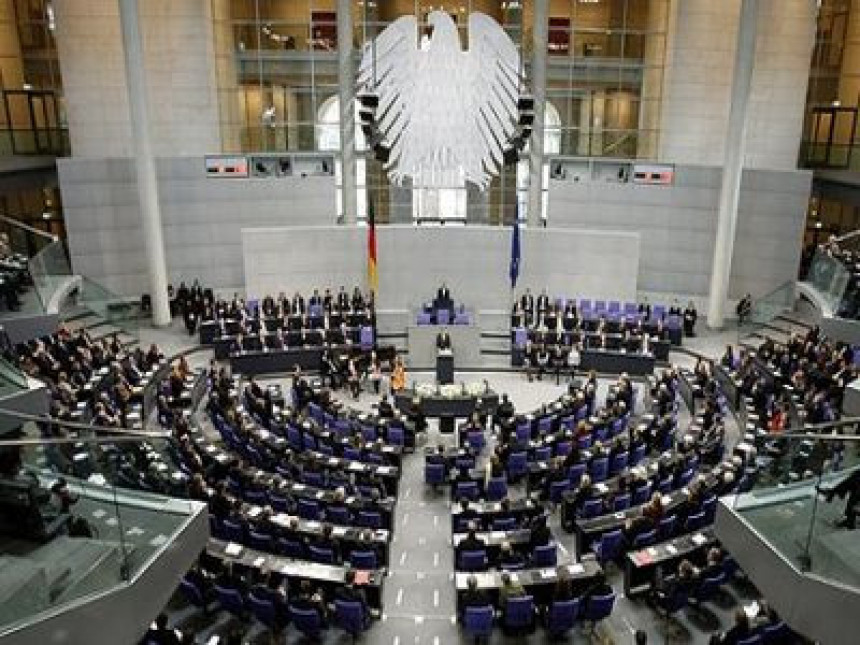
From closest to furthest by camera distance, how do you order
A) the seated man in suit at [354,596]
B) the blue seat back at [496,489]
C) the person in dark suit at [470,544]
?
the seated man in suit at [354,596], the person in dark suit at [470,544], the blue seat back at [496,489]

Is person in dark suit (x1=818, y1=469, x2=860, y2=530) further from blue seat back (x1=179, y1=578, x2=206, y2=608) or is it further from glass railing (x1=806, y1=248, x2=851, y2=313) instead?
glass railing (x1=806, y1=248, x2=851, y2=313)

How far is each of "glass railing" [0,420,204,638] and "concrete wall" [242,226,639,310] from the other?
19900mm

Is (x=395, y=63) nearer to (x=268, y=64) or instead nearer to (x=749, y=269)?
(x=268, y=64)

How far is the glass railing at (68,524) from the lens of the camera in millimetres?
7414

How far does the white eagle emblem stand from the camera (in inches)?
712

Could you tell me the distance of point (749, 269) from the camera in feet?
98.6

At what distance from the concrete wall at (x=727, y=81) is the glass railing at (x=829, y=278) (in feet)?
30.1

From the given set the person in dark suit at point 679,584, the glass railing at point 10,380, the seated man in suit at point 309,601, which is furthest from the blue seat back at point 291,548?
the person in dark suit at point 679,584

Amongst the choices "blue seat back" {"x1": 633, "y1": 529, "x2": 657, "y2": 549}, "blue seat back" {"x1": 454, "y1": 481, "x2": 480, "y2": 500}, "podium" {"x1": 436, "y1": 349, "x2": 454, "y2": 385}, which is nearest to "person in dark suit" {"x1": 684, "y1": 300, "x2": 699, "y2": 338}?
"podium" {"x1": 436, "y1": 349, "x2": 454, "y2": 385}

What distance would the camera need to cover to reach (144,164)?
27047 mm

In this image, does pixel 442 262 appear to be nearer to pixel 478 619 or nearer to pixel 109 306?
pixel 109 306

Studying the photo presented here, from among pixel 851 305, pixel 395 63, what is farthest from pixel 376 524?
pixel 851 305

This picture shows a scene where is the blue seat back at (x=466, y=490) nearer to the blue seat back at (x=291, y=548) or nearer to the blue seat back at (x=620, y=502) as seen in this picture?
the blue seat back at (x=620, y=502)

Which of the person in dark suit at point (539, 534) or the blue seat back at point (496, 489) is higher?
the person in dark suit at point (539, 534)
